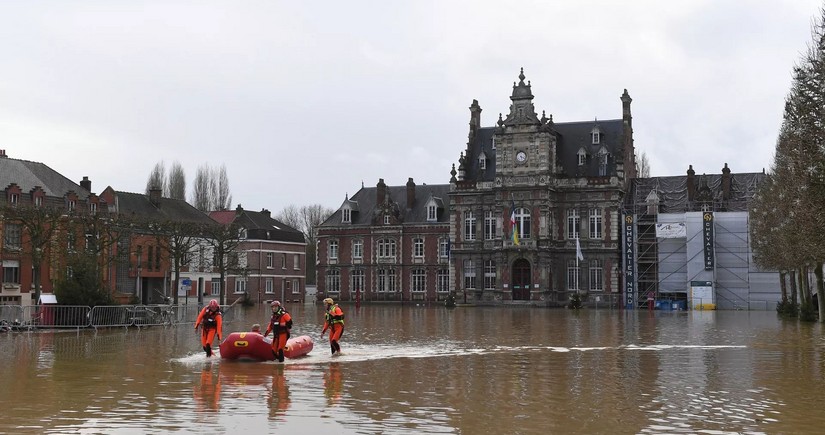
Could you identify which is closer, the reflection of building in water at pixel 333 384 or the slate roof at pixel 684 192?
the reflection of building in water at pixel 333 384

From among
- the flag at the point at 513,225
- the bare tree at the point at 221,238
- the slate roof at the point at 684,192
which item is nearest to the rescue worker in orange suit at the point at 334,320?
the bare tree at the point at 221,238

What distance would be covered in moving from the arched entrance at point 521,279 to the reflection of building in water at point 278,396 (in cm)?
5229

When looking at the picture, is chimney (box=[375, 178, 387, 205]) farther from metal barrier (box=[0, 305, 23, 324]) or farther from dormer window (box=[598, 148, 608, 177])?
metal barrier (box=[0, 305, 23, 324])

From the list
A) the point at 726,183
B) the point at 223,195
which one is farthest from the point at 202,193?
the point at 726,183

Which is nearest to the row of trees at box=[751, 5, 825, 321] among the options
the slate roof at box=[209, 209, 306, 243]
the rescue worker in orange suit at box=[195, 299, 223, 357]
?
the rescue worker in orange suit at box=[195, 299, 223, 357]

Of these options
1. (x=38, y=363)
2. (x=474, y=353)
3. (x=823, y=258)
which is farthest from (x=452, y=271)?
(x=38, y=363)

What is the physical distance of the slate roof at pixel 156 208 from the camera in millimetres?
68875

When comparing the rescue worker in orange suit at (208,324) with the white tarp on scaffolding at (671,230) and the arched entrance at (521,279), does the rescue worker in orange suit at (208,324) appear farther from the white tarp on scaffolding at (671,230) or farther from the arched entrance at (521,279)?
the arched entrance at (521,279)

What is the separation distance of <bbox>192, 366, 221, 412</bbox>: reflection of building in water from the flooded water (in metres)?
0.04

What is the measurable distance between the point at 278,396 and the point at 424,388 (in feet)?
8.60

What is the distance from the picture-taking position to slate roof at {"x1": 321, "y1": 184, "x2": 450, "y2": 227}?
264 feet

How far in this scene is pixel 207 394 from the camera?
15.5 m

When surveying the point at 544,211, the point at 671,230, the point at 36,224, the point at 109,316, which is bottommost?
the point at 109,316

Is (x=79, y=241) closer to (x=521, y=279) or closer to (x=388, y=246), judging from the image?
(x=521, y=279)
